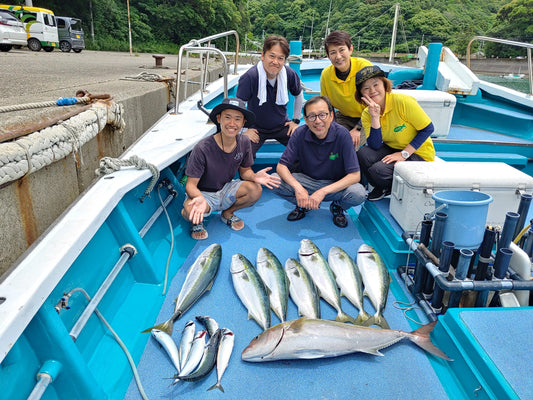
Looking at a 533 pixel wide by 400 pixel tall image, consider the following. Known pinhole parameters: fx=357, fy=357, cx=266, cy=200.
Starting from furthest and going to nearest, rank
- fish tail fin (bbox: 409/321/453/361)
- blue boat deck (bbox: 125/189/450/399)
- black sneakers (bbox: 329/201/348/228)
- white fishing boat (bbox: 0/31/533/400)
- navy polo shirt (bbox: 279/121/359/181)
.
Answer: black sneakers (bbox: 329/201/348/228), navy polo shirt (bbox: 279/121/359/181), fish tail fin (bbox: 409/321/453/361), blue boat deck (bbox: 125/189/450/399), white fishing boat (bbox: 0/31/533/400)

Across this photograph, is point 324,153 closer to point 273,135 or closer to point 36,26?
point 273,135

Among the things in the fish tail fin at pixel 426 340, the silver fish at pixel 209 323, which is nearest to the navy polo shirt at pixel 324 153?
the fish tail fin at pixel 426 340

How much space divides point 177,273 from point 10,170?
4.50 ft

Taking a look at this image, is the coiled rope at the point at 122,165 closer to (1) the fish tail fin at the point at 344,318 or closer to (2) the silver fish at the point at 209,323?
(2) the silver fish at the point at 209,323

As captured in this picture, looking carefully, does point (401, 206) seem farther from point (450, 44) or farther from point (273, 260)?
point (450, 44)

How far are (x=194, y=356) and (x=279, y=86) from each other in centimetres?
329

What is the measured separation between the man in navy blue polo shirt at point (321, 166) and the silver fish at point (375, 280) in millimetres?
702

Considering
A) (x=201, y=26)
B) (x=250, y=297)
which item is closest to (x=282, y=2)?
(x=201, y=26)

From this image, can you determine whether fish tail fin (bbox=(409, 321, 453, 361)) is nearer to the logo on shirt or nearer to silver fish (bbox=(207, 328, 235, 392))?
silver fish (bbox=(207, 328, 235, 392))

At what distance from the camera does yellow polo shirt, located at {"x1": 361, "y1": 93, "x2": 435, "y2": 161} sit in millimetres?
3453

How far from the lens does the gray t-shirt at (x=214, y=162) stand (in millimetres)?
3232

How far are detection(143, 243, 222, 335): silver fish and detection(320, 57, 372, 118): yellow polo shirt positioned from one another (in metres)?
2.54

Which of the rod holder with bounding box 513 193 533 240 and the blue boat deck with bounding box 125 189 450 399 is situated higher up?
the rod holder with bounding box 513 193 533 240

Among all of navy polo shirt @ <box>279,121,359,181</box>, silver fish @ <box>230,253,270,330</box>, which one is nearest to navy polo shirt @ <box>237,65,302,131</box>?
navy polo shirt @ <box>279,121,359,181</box>
